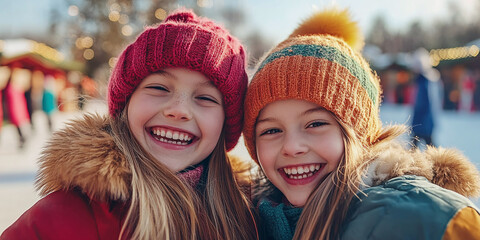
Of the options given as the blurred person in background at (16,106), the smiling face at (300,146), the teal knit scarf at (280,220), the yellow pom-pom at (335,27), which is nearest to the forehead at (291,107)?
the smiling face at (300,146)

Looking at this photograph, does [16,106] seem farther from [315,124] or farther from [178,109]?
[315,124]

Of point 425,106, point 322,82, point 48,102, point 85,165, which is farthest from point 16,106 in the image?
point 322,82

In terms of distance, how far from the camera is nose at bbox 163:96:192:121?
170 cm

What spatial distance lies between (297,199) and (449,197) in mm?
641

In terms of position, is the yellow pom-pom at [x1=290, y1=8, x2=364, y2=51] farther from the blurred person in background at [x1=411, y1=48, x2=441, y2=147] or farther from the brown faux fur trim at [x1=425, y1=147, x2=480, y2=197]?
the blurred person in background at [x1=411, y1=48, x2=441, y2=147]

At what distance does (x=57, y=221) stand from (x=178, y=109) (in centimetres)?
66

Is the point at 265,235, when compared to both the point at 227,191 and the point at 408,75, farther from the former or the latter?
the point at 408,75

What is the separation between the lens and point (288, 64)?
179 cm

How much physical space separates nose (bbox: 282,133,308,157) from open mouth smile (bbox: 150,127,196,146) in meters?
0.46

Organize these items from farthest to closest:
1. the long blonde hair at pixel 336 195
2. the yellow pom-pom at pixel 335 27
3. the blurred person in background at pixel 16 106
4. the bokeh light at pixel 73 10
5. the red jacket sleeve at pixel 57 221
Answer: the bokeh light at pixel 73 10 → the blurred person in background at pixel 16 106 → the yellow pom-pom at pixel 335 27 → the long blonde hair at pixel 336 195 → the red jacket sleeve at pixel 57 221

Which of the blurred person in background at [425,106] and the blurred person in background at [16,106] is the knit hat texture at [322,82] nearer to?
the blurred person in background at [425,106]

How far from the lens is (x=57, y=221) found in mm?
1356

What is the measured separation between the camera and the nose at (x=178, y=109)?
1698 millimetres

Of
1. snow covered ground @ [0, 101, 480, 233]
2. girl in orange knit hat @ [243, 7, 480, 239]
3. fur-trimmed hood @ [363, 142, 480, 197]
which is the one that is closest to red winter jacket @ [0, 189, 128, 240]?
snow covered ground @ [0, 101, 480, 233]
